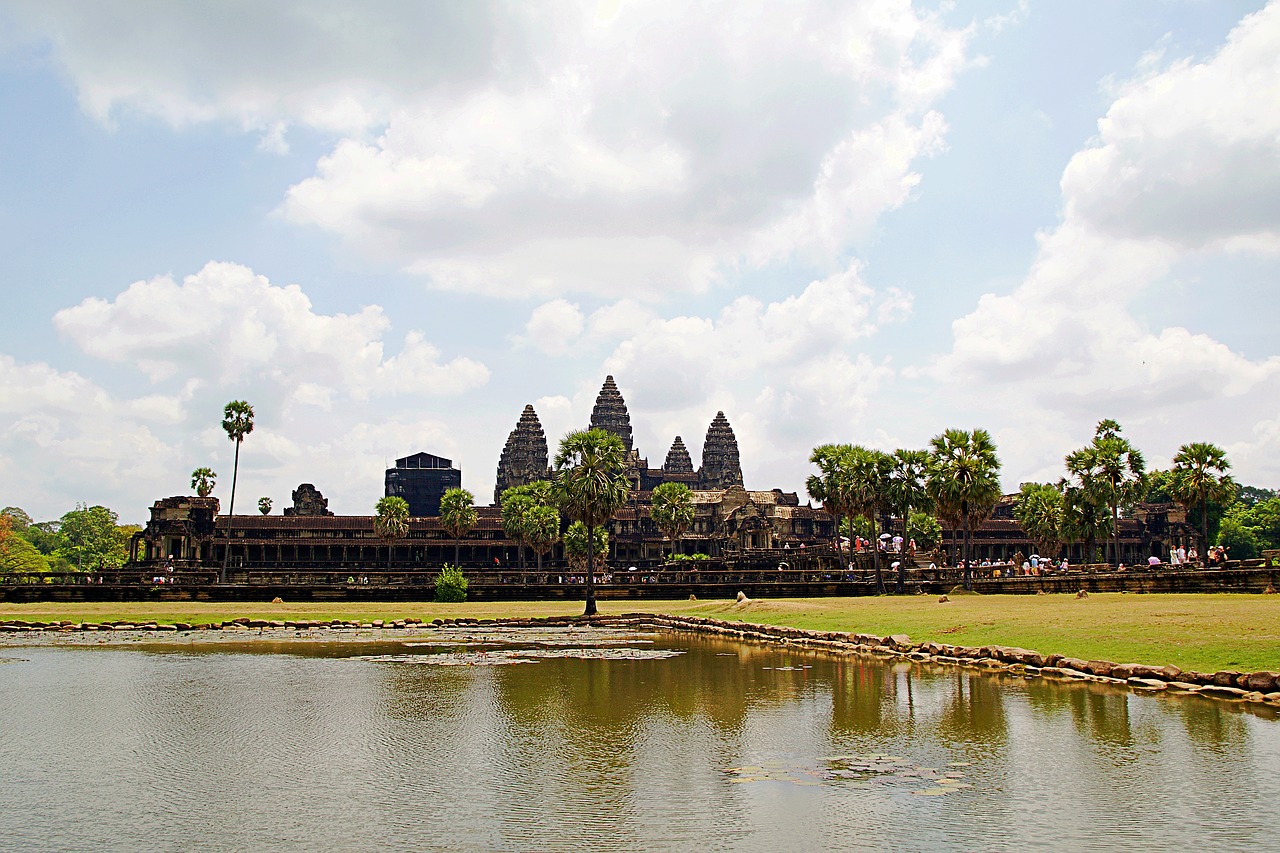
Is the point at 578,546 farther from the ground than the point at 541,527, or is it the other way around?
the point at 541,527

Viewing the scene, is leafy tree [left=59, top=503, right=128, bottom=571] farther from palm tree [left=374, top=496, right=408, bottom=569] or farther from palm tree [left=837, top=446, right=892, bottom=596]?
palm tree [left=837, top=446, right=892, bottom=596]

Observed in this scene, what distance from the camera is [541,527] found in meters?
104

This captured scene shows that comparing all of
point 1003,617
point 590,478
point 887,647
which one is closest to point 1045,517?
point 590,478

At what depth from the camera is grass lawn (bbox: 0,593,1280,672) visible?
82.0 ft

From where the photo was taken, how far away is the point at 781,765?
15508 mm

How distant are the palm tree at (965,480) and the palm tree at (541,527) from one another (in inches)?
1797

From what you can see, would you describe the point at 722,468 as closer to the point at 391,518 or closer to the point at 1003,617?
the point at 391,518

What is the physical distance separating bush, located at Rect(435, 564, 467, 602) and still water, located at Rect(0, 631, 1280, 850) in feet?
129

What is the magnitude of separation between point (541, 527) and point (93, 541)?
90360mm

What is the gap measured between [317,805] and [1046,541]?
89.4m

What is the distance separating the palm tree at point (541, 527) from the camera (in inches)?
4099

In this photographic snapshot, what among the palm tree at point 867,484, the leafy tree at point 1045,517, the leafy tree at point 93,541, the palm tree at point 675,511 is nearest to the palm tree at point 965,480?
the palm tree at point 867,484

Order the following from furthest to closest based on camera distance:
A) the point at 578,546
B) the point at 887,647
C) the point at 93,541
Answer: the point at 93,541, the point at 578,546, the point at 887,647

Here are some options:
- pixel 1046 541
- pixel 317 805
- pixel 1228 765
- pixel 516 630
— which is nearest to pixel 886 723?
pixel 1228 765
